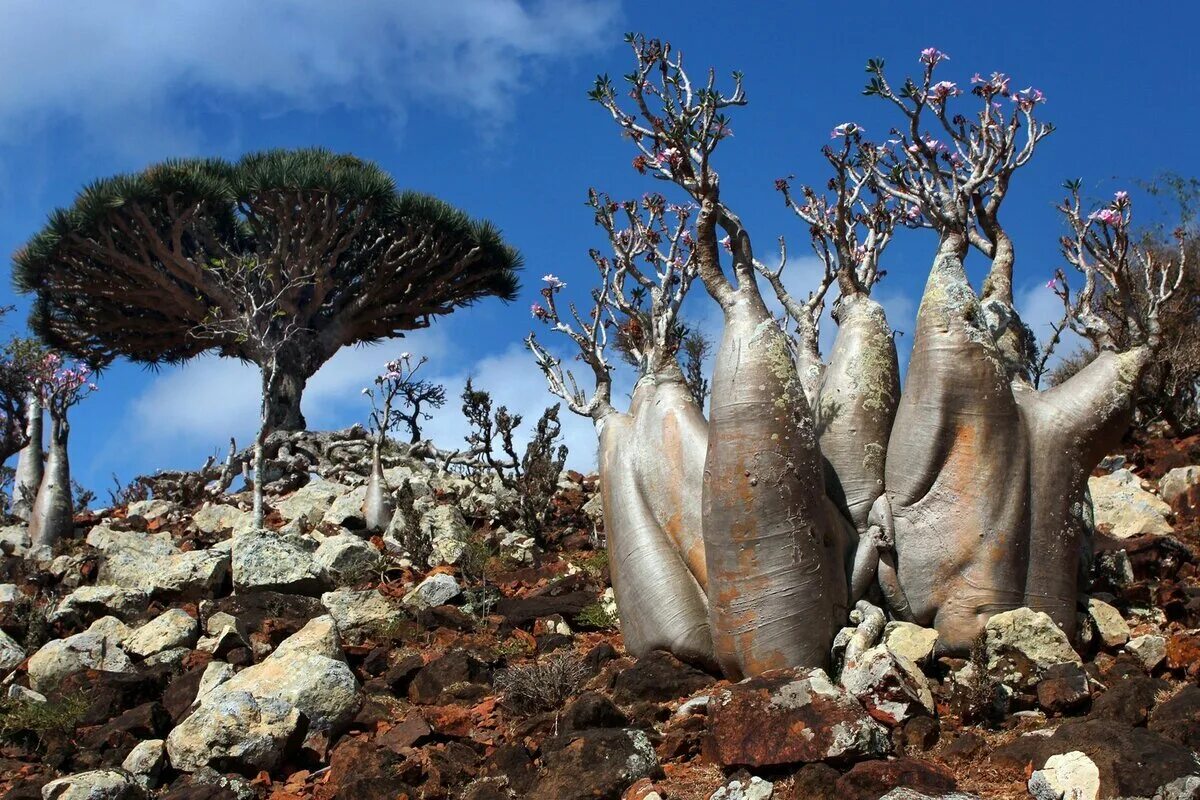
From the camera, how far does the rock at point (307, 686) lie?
5.56 meters

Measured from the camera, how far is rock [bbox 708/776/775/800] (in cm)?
417

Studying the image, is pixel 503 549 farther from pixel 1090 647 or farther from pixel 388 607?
pixel 1090 647

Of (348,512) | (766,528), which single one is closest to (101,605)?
(348,512)

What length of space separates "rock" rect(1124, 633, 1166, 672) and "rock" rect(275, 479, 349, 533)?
23.1 feet

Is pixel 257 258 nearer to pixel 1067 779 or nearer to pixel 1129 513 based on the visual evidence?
pixel 1129 513

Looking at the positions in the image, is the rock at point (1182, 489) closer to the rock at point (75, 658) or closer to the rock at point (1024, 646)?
the rock at point (1024, 646)

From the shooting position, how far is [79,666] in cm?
699

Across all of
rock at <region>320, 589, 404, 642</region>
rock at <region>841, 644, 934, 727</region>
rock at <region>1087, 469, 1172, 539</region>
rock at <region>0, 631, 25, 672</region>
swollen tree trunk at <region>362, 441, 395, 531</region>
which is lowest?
rock at <region>841, 644, 934, 727</region>

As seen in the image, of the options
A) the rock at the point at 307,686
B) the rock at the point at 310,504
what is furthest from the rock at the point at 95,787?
the rock at the point at 310,504

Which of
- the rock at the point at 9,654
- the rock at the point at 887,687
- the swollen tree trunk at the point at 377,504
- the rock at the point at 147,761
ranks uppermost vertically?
the swollen tree trunk at the point at 377,504

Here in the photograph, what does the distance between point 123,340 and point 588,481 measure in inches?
447

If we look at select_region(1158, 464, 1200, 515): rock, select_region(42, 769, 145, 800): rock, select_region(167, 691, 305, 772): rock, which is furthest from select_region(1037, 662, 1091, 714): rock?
select_region(1158, 464, 1200, 515): rock

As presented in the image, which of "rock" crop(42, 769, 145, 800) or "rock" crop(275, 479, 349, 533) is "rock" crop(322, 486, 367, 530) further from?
"rock" crop(42, 769, 145, 800)

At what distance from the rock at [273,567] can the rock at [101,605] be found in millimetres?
750
